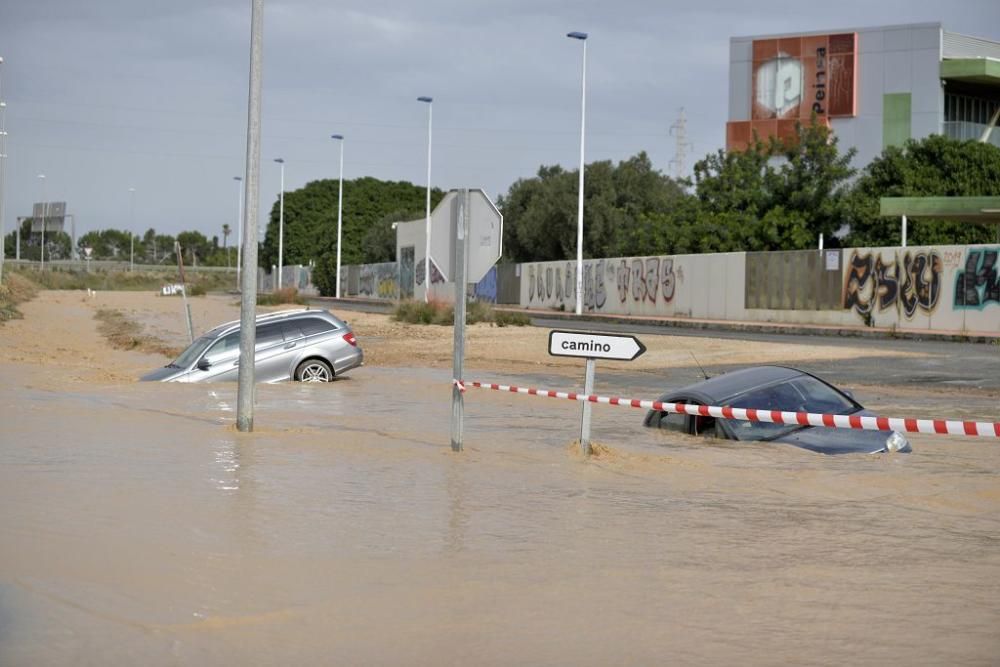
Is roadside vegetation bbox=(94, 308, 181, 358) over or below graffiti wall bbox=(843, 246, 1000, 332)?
below

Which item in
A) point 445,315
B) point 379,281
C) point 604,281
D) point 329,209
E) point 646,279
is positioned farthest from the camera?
point 329,209

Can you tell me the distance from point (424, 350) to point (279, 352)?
39.9ft

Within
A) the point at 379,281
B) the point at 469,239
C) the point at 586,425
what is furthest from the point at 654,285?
the point at 469,239

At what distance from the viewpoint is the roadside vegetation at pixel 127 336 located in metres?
31.7

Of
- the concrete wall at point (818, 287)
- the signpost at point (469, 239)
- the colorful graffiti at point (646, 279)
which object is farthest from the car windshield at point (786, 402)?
the colorful graffiti at point (646, 279)

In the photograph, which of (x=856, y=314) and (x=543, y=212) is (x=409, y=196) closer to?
(x=543, y=212)

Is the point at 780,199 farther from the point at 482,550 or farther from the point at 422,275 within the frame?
the point at 482,550

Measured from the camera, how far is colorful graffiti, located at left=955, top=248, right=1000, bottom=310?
1460 inches

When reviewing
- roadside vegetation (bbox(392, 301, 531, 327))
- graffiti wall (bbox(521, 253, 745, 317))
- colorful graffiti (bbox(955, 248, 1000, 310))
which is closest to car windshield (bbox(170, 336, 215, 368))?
roadside vegetation (bbox(392, 301, 531, 327))

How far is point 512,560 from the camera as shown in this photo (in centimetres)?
775

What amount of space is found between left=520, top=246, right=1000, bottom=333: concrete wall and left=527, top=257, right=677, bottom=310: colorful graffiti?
0.05 metres

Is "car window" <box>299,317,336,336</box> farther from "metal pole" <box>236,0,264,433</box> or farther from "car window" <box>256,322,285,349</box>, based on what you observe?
"metal pole" <box>236,0,264,433</box>

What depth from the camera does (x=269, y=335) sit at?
20.4m

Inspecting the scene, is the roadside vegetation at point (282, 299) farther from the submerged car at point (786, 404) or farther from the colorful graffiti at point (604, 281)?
the submerged car at point (786, 404)
